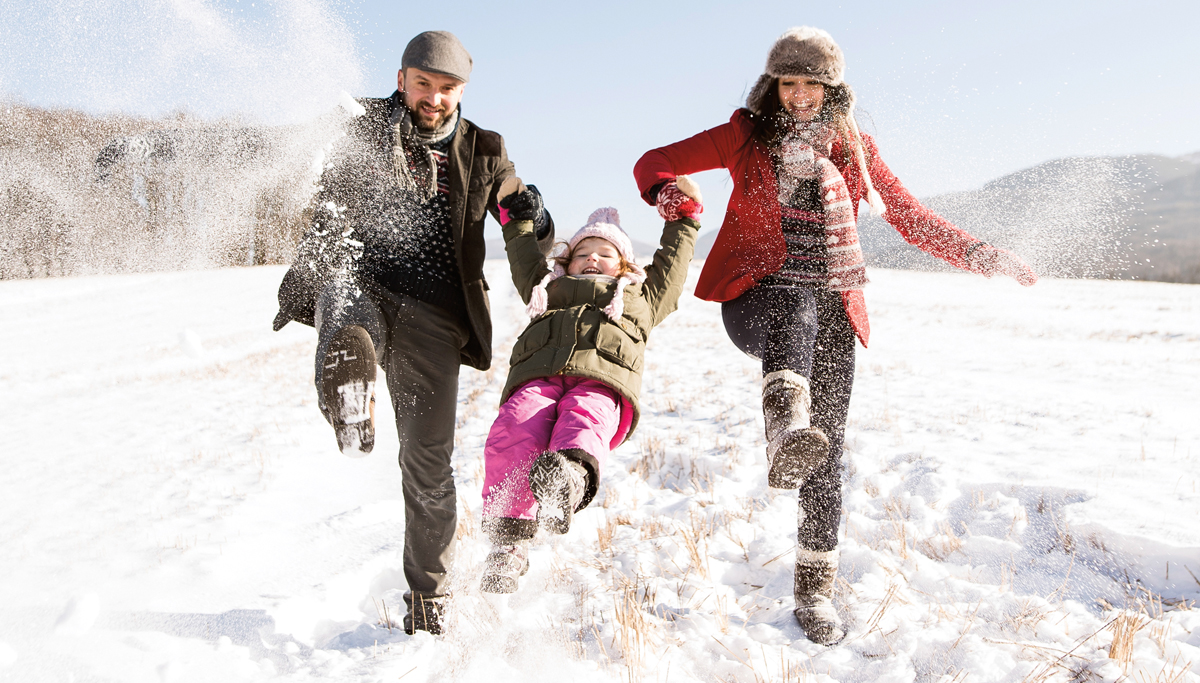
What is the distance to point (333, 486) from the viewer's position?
14.8 ft

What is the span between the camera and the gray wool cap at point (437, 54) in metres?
2.46

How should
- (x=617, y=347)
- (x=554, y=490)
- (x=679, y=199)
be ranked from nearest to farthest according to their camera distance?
(x=554, y=490), (x=617, y=347), (x=679, y=199)

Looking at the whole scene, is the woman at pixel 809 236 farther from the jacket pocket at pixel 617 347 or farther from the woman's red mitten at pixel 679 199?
the jacket pocket at pixel 617 347

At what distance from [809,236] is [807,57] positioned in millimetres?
659

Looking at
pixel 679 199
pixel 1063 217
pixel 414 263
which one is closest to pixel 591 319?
pixel 679 199

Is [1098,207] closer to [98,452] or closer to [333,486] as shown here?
[333,486]

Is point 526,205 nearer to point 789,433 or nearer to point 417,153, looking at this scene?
point 417,153

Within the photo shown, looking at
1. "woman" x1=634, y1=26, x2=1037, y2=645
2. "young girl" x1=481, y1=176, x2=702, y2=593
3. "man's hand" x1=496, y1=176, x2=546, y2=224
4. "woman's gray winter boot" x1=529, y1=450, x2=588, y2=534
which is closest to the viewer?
"woman's gray winter boot" x1=529, y1=450, x2=588, y2=534

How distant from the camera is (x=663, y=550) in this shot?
123 inches

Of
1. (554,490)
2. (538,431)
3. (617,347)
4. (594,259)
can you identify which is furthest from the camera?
(594,259)

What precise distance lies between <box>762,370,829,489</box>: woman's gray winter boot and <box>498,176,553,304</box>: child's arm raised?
1.25 meters

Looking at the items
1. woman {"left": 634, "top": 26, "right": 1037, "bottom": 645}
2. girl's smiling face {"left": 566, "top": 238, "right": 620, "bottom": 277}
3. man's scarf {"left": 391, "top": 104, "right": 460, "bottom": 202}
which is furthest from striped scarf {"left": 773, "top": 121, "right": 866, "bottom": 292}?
man's scarf {"left": 391, "top": 104, "right": 460, "bottom": 202}

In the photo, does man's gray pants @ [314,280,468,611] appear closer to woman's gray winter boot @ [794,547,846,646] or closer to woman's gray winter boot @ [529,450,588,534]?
woman's gray winter boot @ [529,450,588,534]

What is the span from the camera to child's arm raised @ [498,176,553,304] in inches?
115
